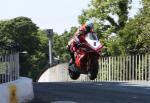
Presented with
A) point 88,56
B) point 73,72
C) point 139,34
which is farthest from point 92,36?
point 139,34

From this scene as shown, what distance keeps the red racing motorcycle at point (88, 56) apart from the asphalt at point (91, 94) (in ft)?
23.3

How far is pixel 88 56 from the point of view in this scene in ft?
36.8

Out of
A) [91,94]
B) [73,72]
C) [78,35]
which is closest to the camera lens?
[78,35]

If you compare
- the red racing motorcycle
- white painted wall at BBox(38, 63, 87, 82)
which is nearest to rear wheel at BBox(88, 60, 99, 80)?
the red racing motorcycle

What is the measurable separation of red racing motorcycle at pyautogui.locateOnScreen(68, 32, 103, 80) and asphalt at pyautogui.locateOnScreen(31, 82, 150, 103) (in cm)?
711

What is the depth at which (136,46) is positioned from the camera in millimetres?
38500

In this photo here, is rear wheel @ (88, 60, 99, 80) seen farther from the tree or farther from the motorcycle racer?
the tree

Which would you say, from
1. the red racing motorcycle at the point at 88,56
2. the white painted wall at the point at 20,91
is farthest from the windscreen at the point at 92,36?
the white painted wall at the point at 20,91

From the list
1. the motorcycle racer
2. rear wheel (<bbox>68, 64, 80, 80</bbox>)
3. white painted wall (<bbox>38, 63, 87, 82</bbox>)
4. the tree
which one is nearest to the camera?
the motorcycle racer

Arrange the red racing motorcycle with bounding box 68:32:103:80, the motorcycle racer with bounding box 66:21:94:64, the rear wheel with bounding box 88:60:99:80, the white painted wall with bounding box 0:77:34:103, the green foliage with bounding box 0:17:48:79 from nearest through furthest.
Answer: the red racing motorcycle with bounding box 68:32:103:80 → the motorcycle racer with bounding box 66:21:94:64 → the rear wheel with bounding box 88:60:99:80 → the white painted wall with bounding box 0:77:34:103 → the green foliage with bounding box 0:17:48:79

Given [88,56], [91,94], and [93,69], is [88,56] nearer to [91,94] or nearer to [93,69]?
[93,69]

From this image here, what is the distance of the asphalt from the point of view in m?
19.3

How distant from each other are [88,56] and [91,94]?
32.0 ft

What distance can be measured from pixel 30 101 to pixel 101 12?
84.9 ft
